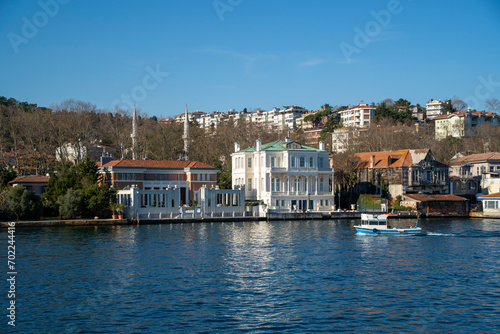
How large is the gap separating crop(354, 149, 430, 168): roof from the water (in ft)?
92.3

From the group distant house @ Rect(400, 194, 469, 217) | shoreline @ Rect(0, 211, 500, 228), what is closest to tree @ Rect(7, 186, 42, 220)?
shoreline @ Rect(0, 211, 500, 228)

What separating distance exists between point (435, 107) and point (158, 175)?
113 meters

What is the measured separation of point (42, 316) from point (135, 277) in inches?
308

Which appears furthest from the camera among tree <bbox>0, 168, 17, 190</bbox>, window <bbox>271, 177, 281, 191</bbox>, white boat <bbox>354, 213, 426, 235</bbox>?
window <bbox>271, 177, 281, 191</bbox>

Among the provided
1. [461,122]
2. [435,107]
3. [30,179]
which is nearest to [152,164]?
[30,179]

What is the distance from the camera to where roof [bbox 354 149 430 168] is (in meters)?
75.6

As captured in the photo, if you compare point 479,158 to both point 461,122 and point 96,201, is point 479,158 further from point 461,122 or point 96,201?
point 96,201

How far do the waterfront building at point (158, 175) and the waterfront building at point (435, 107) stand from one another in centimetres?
10525

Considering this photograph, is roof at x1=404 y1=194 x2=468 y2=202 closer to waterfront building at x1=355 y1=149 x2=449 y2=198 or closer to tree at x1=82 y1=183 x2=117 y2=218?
waterfront building at x1=355 y1=149 x2=449 y2=198

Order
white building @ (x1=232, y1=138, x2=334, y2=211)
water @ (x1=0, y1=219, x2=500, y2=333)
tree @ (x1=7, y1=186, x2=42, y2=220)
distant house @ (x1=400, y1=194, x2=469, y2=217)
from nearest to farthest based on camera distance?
water @ (x1=0, y1=219, x2=500, y2=333)
tree @ (x1=7, y1=186, x2=42, y2=220)
white building @ (x1=232, y1=138, x2=334, y2=211)
distant house @ (x1=400, y1=194, x2=469, y2=217)

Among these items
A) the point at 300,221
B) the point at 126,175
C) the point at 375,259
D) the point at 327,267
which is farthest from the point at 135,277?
the point at 126,175

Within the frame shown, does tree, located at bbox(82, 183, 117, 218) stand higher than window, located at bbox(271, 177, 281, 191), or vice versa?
window, located at bbox(271, 177, 281, 191)

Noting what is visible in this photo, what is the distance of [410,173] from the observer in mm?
74562

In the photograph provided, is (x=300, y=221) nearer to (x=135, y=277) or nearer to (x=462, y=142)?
(x=135, y=277)
